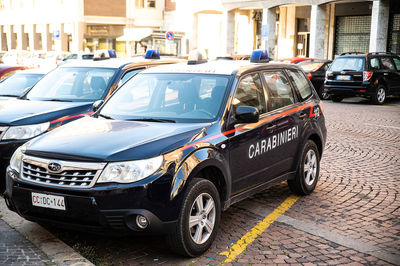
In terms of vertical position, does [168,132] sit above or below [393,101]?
above

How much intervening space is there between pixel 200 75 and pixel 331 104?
14.2 metres

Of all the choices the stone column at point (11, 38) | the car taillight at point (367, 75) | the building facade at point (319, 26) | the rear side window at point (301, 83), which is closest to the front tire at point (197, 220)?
the rear side window at point (301, 83)

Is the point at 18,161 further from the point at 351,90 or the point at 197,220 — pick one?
the point at 351,90

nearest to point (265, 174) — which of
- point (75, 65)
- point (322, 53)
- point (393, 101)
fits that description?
point (75, 65)

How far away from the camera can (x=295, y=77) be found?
21.9 feet

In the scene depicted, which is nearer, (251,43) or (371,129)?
(371,129)

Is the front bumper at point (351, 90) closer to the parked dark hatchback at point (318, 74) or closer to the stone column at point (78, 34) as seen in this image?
the parked dark hatchback at point (318, 74)

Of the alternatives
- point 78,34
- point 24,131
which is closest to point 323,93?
point 24,131

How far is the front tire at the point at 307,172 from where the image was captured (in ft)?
21.1

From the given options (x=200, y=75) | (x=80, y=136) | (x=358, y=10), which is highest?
(x=358, y=10)

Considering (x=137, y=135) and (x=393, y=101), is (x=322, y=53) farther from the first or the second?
(x=137, y=135)

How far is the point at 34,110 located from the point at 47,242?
2.72 m

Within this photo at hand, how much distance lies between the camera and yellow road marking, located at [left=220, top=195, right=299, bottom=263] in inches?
188

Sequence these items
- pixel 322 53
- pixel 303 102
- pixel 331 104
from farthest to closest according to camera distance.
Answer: pixel 322 53
pixel 331 104
pixel 303 102
